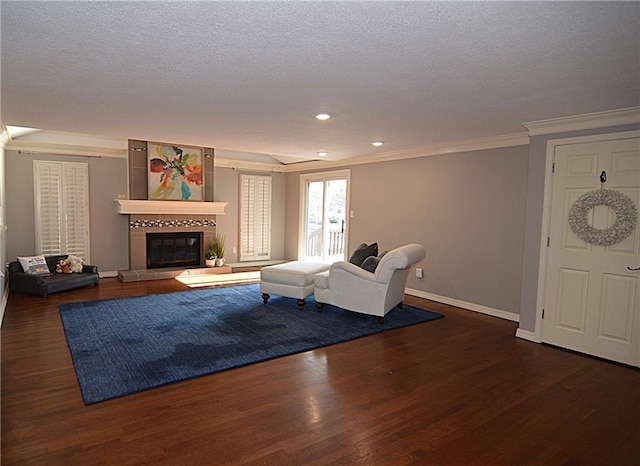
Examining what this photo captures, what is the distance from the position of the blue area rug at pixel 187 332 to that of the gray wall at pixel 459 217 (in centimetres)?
85

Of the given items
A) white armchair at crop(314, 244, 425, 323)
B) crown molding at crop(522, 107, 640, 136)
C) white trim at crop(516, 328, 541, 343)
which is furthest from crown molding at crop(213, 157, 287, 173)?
white trim at crop(516, 328, 541, 343)

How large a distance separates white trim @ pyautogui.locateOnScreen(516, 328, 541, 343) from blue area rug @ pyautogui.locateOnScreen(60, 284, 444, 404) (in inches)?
40.3

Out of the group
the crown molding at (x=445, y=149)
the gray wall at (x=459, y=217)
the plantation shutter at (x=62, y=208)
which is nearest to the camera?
the crown molding at (x=445, y=149)

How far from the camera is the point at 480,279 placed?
524 cm

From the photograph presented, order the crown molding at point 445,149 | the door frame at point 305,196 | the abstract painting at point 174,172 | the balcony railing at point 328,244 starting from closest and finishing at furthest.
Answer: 1. the crown molding at point 445,149
2. the abstract painting at point 174,172
3. the door frame at point 305,196
4. the balcony railing at point 328,244

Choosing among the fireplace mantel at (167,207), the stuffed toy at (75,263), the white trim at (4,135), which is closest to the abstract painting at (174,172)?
the fireplace mantel at (167,207)

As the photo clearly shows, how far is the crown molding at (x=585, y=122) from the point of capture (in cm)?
344

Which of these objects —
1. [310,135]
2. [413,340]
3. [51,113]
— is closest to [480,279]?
[413,340]

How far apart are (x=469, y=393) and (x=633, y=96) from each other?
8.66 feet

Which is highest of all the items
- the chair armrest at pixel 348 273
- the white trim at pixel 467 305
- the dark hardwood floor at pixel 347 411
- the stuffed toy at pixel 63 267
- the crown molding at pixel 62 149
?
the crown molding at pixel 62 149

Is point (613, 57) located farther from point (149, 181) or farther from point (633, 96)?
point (149, 181)

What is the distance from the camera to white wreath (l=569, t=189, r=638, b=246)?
3508 mm

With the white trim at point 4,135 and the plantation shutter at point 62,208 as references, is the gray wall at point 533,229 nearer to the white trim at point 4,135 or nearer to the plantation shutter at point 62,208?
the white trim at point 4,135

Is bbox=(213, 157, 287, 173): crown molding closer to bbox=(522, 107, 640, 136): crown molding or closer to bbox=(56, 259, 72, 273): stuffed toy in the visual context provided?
bbox=(56, 259, 72, 273): stuffed toy
